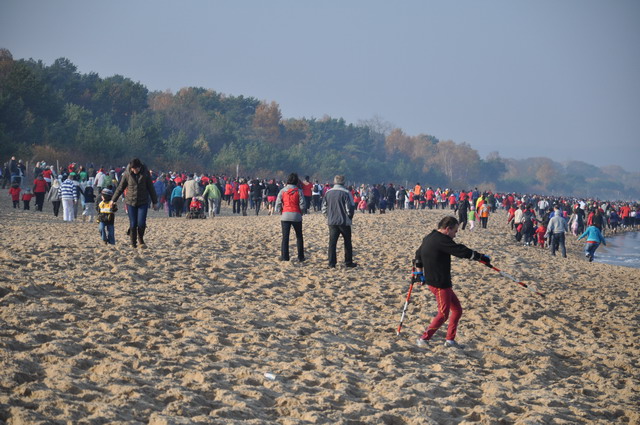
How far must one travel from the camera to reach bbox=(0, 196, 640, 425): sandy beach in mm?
5445

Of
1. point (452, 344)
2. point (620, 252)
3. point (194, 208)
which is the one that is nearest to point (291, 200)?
point (452, 344)

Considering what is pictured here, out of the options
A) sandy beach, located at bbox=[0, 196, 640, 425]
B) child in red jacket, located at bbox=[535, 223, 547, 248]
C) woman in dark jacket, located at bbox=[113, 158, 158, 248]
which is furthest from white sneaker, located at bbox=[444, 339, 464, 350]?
child in red jacket, located at bbox=[535, 223, 547, 248]

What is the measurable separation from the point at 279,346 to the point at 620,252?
33.5 meters

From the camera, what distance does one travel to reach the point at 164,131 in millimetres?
70438

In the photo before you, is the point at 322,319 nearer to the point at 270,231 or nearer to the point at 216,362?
the point at 216,362

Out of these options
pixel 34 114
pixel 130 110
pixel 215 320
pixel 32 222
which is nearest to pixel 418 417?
pixel 215 320

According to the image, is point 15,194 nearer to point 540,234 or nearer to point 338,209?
point 338,209

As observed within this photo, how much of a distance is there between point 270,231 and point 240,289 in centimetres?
939

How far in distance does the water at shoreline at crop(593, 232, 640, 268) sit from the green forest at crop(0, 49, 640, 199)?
1308 inches

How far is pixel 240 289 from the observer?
33.6 ft

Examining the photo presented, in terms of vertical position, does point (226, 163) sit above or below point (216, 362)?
above

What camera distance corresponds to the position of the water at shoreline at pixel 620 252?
29859 mm

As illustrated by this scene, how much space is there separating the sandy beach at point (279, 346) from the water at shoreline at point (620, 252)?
17744 millimetres

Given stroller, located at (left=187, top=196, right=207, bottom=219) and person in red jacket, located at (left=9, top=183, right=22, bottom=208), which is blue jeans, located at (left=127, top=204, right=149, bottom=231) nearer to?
stroller, located at (left=187, top=196, right=207, bottom=219)
